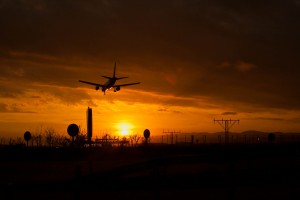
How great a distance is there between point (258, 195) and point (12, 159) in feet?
104

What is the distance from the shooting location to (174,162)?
13.5 m

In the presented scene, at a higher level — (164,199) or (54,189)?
(54,189)

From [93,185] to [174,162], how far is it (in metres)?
2.97

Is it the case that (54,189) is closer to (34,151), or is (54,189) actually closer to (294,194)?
(294,194)

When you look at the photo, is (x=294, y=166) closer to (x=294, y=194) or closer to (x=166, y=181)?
(x=294, y=194)

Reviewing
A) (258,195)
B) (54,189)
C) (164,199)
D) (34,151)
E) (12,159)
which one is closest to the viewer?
(54,189)

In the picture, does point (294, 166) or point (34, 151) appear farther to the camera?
point (34, 151)

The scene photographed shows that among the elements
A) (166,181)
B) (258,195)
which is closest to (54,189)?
(166,181)

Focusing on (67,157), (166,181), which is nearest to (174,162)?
(166,181)

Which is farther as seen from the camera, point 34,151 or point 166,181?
point 34,151

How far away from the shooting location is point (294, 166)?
14273 mm

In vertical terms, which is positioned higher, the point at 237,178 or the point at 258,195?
the point at 237,178

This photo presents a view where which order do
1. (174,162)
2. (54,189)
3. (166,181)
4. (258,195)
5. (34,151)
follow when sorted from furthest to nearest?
(34,151) → (258,195) → (174,162) → (166,181) → (54,189)

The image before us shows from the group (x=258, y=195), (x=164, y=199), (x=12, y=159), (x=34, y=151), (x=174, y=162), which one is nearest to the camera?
(x=174, y=162)
